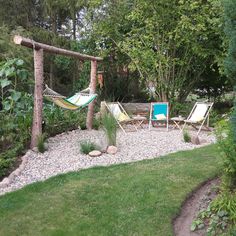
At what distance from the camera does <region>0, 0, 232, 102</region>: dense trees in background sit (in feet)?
30.7

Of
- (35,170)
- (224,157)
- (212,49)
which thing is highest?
(212,49)

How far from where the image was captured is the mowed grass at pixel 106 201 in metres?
3.20

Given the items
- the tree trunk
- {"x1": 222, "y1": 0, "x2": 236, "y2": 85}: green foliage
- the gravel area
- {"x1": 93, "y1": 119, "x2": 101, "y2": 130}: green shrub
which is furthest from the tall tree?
{"x1": 222, "y1": 0, "x2": 236, "y2": 85}: green foliage

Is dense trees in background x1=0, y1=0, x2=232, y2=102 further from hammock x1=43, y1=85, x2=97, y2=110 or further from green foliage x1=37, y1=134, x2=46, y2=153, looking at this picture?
green foliage x1=37, y1=134, x2=46, y2=153

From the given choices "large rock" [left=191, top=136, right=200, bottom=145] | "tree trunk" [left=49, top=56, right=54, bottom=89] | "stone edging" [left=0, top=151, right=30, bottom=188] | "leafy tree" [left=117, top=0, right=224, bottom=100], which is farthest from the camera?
"tree trunk" [left=49, top=56, right=54, bottom=89]

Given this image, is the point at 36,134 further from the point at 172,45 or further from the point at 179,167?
the point at 172,45

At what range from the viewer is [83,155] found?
18.9 ft

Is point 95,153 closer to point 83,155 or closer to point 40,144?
point 83,155

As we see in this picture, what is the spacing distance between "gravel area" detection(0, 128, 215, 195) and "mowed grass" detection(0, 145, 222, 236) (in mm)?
346

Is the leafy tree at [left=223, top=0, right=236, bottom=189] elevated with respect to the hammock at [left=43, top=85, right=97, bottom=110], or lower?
elevated

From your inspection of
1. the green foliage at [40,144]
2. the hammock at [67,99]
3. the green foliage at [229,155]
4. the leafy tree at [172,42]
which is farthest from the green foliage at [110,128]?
the leafy tree at [172,42]

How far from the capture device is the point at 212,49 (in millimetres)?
9633

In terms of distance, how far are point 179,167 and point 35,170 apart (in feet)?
6.12

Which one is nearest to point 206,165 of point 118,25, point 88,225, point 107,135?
point 107,135
